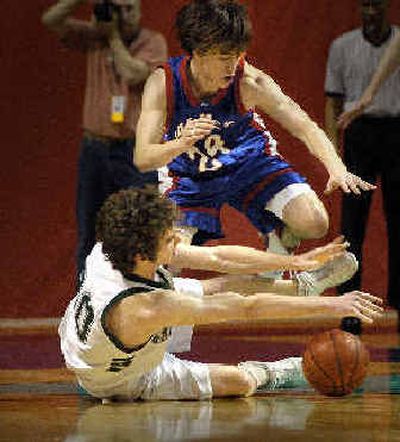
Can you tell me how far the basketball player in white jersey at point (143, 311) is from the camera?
4340 mm

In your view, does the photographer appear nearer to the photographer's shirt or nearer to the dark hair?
the photographer's shirt

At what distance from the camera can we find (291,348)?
666 cm

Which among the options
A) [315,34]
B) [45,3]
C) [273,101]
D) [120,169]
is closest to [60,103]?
[45,3]

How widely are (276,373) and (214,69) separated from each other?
1.31 meters

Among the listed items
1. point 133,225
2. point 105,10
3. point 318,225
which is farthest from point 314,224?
point 105,10

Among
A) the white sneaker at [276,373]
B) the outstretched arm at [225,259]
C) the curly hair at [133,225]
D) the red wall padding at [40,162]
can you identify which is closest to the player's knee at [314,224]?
the outstretched arm at [225,259]

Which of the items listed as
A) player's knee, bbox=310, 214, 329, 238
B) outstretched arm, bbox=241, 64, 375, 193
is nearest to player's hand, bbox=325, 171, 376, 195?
outstretched arm, bbox=241, 64, 375, 193

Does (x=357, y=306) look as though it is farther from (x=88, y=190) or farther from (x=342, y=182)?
(x=88, y=190)

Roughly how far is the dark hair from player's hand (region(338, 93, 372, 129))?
189cm

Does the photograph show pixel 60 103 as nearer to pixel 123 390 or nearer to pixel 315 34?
pixel 315 34

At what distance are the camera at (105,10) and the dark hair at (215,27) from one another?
1907 millimetres

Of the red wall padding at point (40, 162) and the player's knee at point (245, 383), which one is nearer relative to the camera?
the player's knee at point (245, 383)

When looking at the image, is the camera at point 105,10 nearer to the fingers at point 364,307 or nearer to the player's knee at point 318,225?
the player's knee at point 318,225

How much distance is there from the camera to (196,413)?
441 cm
